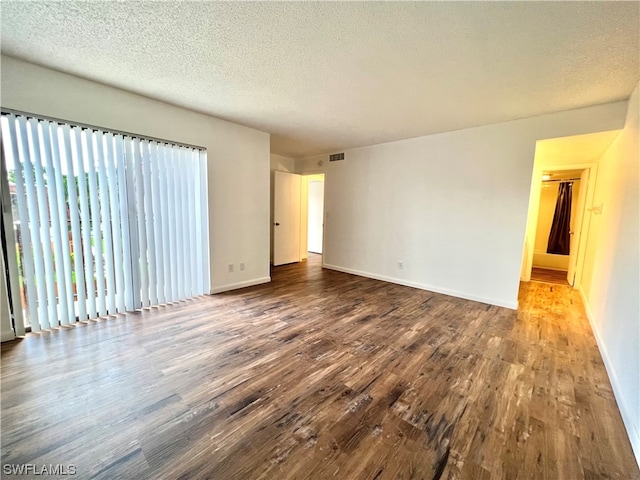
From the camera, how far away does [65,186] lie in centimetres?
254

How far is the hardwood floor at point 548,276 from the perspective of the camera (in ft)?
16.8

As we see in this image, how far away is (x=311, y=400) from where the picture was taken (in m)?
1.75

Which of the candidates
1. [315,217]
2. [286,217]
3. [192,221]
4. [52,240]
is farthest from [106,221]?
[315,217]

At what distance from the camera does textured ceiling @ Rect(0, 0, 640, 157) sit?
62.5 inches

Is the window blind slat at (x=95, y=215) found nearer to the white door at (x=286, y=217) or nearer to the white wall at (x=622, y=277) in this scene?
the white door at (x=286, y=217)

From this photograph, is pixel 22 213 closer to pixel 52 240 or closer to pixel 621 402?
pixel 52 240

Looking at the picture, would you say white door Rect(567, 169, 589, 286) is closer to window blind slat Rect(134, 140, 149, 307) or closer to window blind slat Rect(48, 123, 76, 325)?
window blind slat Rect(134, 140, 149, 307)

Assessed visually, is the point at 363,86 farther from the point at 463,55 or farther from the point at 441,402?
the point at 441,402

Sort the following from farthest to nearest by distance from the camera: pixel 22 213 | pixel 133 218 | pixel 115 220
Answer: pixel 133 218 → pixel 115 220 → pixel 22 213

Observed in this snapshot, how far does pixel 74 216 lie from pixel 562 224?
29.5 ft

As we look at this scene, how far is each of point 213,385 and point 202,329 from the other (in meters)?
0.98

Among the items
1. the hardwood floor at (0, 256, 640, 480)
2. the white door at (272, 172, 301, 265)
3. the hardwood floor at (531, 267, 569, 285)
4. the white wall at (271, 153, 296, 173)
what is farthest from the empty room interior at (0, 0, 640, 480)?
the white wall at (271, 153, 296, 173)

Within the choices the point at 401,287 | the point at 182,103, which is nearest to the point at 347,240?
the point at 401,287

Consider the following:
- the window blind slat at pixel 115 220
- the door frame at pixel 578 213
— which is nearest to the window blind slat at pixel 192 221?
the window blind slat at pixel 115 220
